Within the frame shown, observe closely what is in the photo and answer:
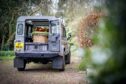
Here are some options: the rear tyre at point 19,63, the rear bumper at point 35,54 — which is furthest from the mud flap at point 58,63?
the rear tyre at point 19,63

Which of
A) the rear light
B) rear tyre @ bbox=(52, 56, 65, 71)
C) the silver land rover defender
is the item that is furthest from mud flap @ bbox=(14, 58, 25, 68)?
rear tyre @ bbox=(52, 56, 65, 71)

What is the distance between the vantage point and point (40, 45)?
17.9 meters

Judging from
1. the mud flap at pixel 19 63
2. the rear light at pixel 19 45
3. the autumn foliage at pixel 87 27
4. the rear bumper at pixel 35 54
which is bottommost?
the mud flap at pixel 19 63

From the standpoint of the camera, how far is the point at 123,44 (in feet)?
8.27

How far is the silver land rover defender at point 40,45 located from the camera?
17531 mm

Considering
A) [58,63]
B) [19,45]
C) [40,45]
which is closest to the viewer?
[58,63]

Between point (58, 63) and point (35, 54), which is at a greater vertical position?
point (35, 54)

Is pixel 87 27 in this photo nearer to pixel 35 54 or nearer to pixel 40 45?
pixel 40 45

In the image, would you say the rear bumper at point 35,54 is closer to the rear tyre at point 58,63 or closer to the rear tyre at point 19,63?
the rear tyre at point 58,63

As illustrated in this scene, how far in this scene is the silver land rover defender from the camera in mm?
17531

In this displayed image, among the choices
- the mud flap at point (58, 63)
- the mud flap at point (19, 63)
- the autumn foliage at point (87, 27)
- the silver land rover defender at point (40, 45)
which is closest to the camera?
the autumn foliage at point (87, 27)

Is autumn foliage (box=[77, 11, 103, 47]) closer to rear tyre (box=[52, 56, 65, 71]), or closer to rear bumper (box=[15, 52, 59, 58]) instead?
rear tyre (box=[52, 56, 65, 71])

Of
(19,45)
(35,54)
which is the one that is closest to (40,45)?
(35,54)

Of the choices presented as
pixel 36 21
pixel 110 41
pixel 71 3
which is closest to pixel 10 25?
pixel 71 3
